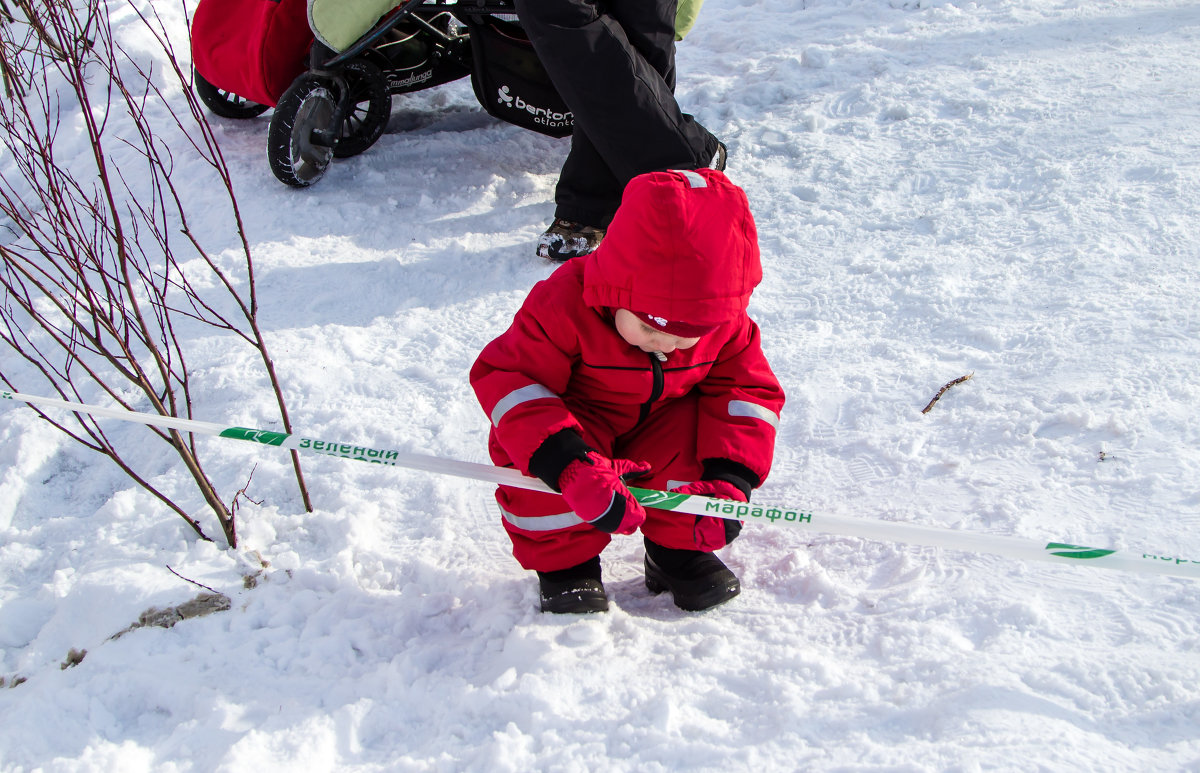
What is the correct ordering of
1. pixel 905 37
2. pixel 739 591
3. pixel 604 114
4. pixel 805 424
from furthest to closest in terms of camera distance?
1. pixel 905 37
2. pixel 604 114
3. pixel 805 424
4. pixel 739 591

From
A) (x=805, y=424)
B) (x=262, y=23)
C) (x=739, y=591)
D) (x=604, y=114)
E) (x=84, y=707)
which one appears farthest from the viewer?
(x=262, y=23)

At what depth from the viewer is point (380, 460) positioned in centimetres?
187

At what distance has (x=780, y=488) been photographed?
7.58 feet

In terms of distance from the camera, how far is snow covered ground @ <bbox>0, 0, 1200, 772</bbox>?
162 centimetres

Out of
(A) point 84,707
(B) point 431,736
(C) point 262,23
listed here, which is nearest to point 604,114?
(C) point 262,23

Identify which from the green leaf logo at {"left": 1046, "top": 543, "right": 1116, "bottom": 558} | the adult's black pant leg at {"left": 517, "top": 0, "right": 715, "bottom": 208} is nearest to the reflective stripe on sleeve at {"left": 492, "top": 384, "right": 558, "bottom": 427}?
the green leaf logo at {"left": 1046, "top": 543, "right": 1116, "bottom": 558}

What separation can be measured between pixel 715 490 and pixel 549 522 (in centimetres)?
37

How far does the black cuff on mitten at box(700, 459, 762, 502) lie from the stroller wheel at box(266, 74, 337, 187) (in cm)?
223

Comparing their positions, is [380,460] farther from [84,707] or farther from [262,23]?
[262,23]

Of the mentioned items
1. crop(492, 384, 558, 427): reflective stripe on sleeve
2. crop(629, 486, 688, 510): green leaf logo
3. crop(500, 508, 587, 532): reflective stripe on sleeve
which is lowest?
crop(500, 508, 587, 532): reflective stripe on sleeve

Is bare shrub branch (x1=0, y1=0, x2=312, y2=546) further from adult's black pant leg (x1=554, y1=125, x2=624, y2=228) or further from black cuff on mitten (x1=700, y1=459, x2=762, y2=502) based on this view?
adult's black pant leg (x1=554, y1=125, x2=624, y2=228)

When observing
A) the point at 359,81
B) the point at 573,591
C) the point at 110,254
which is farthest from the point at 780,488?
the point at 359,81

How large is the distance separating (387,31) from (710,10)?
1.99 metres

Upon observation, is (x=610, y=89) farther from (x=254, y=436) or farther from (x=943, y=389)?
(x=254, y=436)
